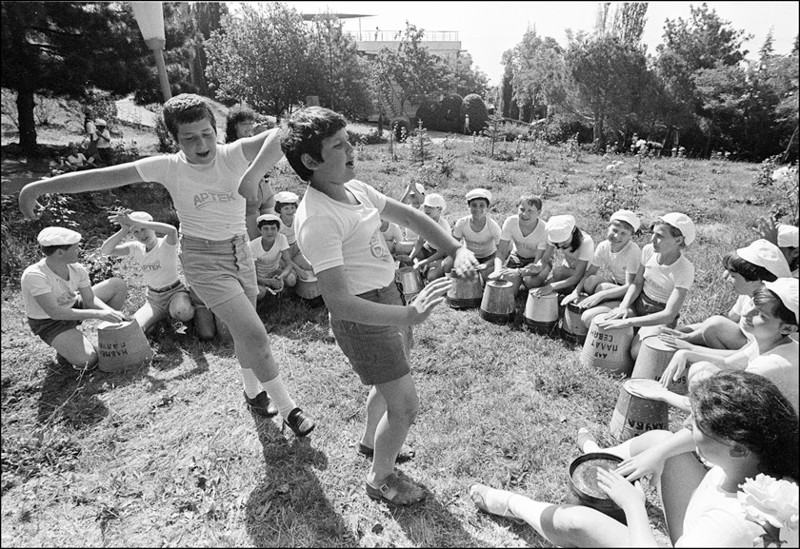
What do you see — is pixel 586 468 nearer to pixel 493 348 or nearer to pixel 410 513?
Result: pixel 410 513

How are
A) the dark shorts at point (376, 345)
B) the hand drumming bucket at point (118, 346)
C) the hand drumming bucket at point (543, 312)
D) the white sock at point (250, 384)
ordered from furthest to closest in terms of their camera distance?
the hand drumming bucket at point (543, 312), the hand drumming bucket at point (118, 346), the white sock at point (250, 384), the dark shorts at point (376, 345)

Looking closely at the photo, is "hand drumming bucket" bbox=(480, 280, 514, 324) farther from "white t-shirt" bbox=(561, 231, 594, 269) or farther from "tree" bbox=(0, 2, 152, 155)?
"tree" bbox=(0, 2, 152, 155)

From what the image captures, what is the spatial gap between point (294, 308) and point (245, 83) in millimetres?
16395

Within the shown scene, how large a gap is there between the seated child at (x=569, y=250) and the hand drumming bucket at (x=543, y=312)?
0.05 metres

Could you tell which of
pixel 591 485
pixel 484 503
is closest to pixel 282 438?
pixel 484 503

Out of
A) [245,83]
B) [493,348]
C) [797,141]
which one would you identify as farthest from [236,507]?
[245,83]

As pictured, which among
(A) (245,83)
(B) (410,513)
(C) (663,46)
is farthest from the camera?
(A) (245,83)

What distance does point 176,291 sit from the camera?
379 cm

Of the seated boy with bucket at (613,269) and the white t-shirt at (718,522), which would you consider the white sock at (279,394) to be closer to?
the white t-shirt at (718,522)

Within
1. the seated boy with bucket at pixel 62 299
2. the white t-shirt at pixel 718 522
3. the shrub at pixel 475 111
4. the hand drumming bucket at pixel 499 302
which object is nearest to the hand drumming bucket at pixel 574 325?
the hand drumming bucket at pixel 499 302

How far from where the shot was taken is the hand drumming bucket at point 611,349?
3094mm

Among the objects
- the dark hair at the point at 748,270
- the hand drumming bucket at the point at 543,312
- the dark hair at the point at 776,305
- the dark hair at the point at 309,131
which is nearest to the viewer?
the dark hair at the point at 309,131

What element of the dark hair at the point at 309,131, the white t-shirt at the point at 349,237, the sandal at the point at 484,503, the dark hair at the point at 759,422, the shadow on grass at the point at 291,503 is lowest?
the shadow on grass at the point at 291,503

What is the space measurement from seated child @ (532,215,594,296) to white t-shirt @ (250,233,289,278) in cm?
227
